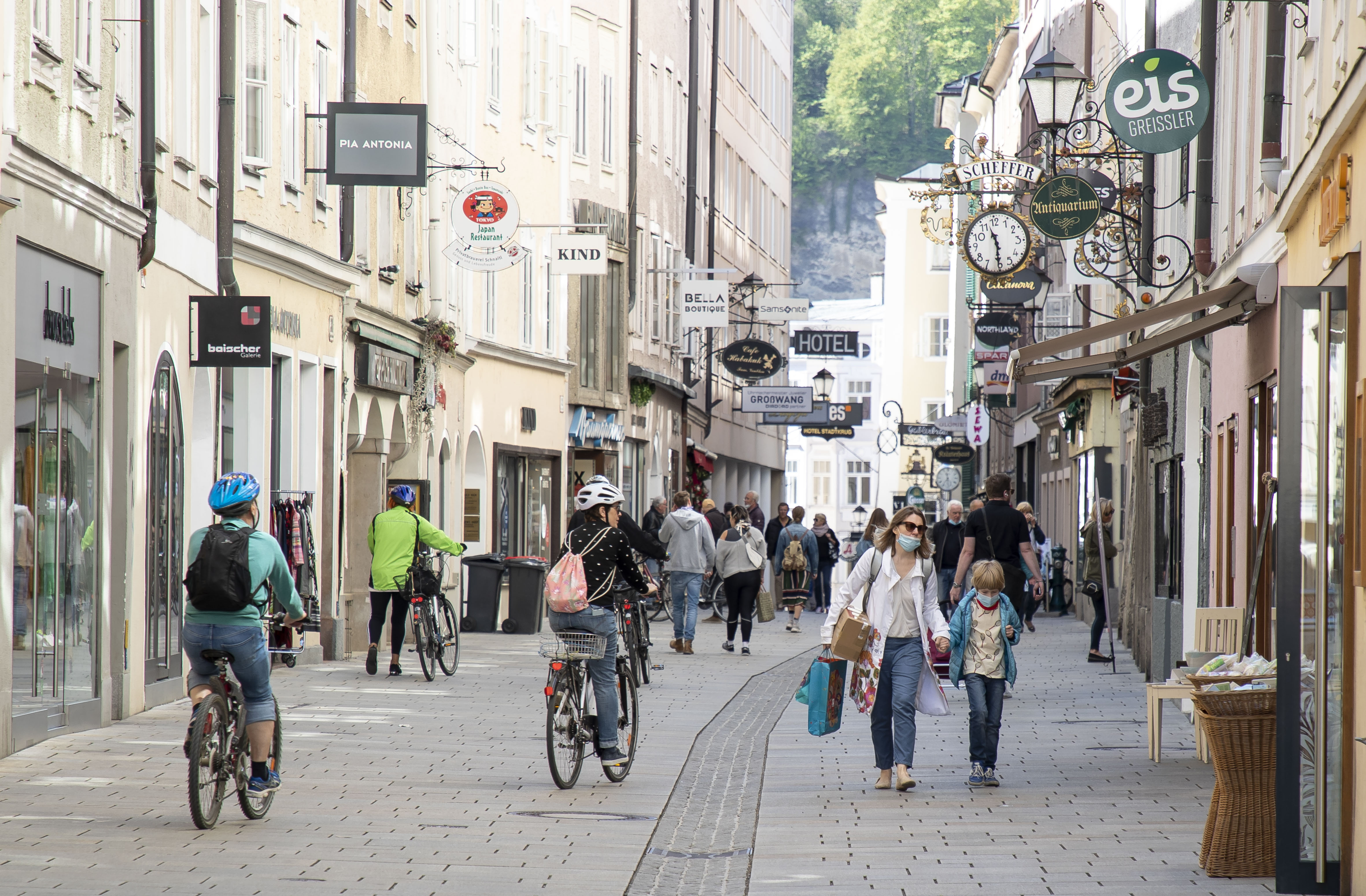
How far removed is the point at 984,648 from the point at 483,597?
574 inches

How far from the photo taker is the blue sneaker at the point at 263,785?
31.8 feet

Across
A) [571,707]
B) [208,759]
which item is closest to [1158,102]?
[571,707]

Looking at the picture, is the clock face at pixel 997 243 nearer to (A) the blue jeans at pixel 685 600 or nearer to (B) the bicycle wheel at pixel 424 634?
(A) the blue jeans at pixel 685 600

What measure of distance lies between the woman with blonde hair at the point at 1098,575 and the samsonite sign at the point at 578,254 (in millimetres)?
7398

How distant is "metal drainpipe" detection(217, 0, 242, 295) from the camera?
1730 centimetres

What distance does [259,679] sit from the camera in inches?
379

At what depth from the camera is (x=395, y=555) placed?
→ 18141mm

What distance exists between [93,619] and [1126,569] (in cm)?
1249

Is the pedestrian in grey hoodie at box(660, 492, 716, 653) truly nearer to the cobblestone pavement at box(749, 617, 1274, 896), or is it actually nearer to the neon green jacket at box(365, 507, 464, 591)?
the neon green jacket at box(365, 507, 464, 591)

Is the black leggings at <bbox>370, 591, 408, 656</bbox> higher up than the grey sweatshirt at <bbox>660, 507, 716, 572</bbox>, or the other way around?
the grey sweatshirt at <bbox>660, 507, 716, 572</bbox>

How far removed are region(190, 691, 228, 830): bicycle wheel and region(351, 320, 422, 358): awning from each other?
1228 cm

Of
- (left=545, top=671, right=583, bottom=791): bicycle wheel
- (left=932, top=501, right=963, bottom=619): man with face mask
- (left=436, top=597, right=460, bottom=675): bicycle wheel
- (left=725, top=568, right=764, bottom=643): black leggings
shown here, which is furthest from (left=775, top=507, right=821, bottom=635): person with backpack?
(left=545, top=671, right=583, bottom=791): bicycle wheel

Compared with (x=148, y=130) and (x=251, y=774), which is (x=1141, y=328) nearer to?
(x=251, y=774)

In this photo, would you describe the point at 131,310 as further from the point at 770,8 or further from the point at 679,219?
the point at 770,8
